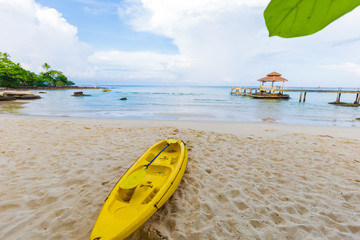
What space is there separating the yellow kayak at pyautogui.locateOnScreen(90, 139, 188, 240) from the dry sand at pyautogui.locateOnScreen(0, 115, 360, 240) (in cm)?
32

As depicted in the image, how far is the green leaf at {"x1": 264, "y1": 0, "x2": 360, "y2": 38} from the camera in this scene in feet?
0.81

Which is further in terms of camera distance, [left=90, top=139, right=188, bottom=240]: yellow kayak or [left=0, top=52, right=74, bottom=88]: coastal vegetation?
[left=0, top=52, right=74, bottom=88]: coastal vegetation

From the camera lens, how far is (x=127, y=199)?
2707 mm

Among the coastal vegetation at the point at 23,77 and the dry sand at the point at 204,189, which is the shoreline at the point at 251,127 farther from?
the coastal vegetation at the point at 23,77

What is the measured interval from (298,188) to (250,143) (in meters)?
2.89

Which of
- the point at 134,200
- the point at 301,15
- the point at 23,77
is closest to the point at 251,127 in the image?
the point at 134,200

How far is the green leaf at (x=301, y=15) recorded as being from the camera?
0.25 m

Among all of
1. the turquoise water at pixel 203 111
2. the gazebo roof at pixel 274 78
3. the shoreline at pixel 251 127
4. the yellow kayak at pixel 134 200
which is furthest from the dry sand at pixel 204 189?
the gazebo roof at pixel 274 78

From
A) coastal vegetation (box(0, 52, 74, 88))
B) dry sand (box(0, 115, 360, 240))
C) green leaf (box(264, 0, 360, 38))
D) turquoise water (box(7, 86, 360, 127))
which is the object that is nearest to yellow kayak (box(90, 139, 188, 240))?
dry sand (box(0, 115, 360, 240))

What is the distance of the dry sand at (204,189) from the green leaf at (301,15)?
2.86m

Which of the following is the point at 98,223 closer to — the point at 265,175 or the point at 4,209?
the point at 4,209

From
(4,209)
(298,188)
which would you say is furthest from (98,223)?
(298,188)

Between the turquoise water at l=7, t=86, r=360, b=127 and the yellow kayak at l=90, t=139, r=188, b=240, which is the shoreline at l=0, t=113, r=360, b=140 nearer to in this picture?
the turquoise water at l=7, t=86, r=360, b=127

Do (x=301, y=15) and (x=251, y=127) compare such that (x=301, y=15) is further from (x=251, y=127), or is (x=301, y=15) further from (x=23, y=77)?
(x=23, y=77)
